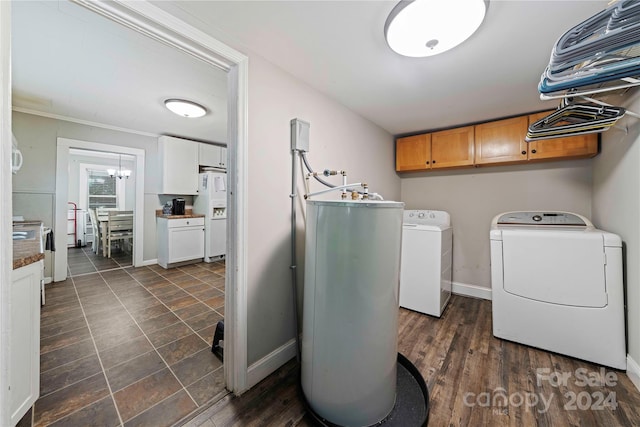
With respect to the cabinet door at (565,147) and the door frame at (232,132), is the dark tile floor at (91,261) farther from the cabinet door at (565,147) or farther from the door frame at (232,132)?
the cabinet door at (565,147)

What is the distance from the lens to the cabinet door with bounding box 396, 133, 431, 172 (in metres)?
2.81

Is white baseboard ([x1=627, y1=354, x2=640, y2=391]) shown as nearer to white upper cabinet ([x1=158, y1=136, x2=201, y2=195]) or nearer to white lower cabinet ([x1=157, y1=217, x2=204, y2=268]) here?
white lower cabinet ([x1=157, y1=217, x2=204, y2=268])

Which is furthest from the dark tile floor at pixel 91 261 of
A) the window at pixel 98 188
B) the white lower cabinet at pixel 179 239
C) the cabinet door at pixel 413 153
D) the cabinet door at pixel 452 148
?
the cabinet door at pixel 452 148

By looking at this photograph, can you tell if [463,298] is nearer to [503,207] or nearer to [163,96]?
[503,207]

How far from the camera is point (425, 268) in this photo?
2.29 metres

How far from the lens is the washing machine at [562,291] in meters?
1.53

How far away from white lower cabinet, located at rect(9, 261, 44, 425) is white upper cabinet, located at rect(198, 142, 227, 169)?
3296 millimetres

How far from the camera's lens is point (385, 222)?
3.64ft

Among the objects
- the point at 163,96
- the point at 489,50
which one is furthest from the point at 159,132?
the point at 489,50

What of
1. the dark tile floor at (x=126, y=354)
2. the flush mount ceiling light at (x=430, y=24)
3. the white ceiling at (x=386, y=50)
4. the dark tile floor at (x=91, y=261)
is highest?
the white ceiling at (x=386, y=50)

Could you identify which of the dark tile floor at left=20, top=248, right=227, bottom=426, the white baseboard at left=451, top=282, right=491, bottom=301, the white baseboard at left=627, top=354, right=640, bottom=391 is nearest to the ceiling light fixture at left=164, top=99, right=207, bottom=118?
the dark tile floor at left=20, top=248, right=227, bottom=426

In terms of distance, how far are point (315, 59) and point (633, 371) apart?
2.81 metres

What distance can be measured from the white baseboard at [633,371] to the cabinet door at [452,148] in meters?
1.87

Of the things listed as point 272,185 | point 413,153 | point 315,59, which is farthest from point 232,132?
point 413,153
